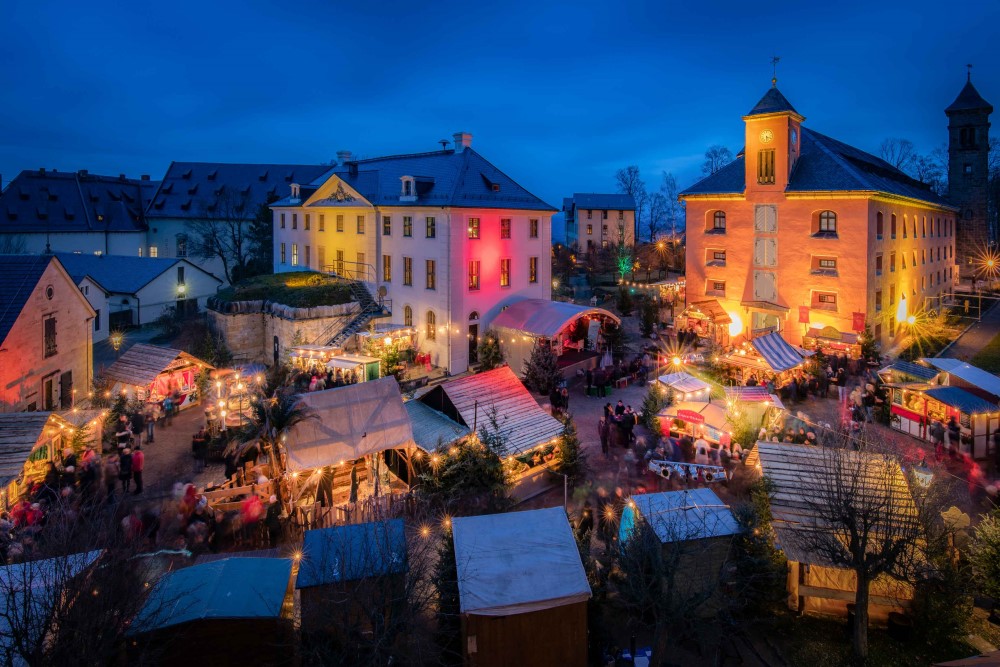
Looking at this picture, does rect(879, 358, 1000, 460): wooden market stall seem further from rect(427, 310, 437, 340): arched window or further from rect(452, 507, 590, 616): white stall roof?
rect(427, 310, 437, 340): arched window

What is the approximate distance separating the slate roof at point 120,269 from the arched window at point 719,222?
107ft

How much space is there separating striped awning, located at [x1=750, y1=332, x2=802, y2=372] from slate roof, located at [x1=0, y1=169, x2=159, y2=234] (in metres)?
48.9

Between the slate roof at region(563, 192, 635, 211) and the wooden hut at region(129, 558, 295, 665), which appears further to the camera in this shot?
the slate roof at region(563, 192, 635, 211)

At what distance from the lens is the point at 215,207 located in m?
Answer: 52.4

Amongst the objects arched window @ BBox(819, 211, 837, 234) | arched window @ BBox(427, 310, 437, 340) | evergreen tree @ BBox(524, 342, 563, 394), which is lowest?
evergreen tree @ BBox(524, 342, 563, 394)

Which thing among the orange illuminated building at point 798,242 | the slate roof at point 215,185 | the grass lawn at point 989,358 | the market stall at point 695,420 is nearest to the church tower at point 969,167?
the orange illuminated building at point 798,242

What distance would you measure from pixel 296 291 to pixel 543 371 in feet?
46.3

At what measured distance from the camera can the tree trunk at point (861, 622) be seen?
1022 centimetres

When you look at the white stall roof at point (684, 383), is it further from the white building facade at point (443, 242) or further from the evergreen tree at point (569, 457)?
the white building facade at point (443, 242)

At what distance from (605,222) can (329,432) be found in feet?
196

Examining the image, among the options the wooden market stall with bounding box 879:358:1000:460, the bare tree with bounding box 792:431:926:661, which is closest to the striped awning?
the wooden market stall with bounding box 879:358:1000:460

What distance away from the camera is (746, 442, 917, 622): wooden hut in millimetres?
11102

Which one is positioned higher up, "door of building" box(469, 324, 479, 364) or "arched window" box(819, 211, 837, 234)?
"arched window" box(819, 211, 837, 234)

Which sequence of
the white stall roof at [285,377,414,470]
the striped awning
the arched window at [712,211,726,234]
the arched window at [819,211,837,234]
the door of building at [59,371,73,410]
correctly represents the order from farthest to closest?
the arched window at [712,211,726,234] < the arched window at [819,211,837,234] < the striped awning < the door of building at [59,371,73,410] < the white stall roof at [285,377,414,470]
